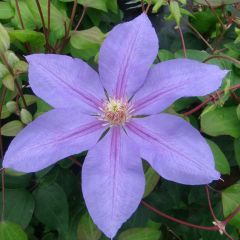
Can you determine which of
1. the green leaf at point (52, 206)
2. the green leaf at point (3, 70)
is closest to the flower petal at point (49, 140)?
the green leaf at point (3, 70)

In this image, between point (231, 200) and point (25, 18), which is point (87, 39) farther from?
point (231, 200)

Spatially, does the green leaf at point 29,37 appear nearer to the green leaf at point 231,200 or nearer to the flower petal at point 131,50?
the flower petal at point 131,50

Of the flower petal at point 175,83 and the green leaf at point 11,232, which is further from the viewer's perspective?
the green leaf at point 11,232

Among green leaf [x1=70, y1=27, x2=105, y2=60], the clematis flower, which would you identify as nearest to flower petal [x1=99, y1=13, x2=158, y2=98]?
the clematis flower

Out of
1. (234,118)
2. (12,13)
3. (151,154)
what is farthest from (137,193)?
(12,13)

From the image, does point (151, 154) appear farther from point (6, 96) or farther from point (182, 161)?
point (6, 96)

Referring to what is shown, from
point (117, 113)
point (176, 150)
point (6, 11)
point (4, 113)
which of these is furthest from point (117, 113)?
point (6, 11)
